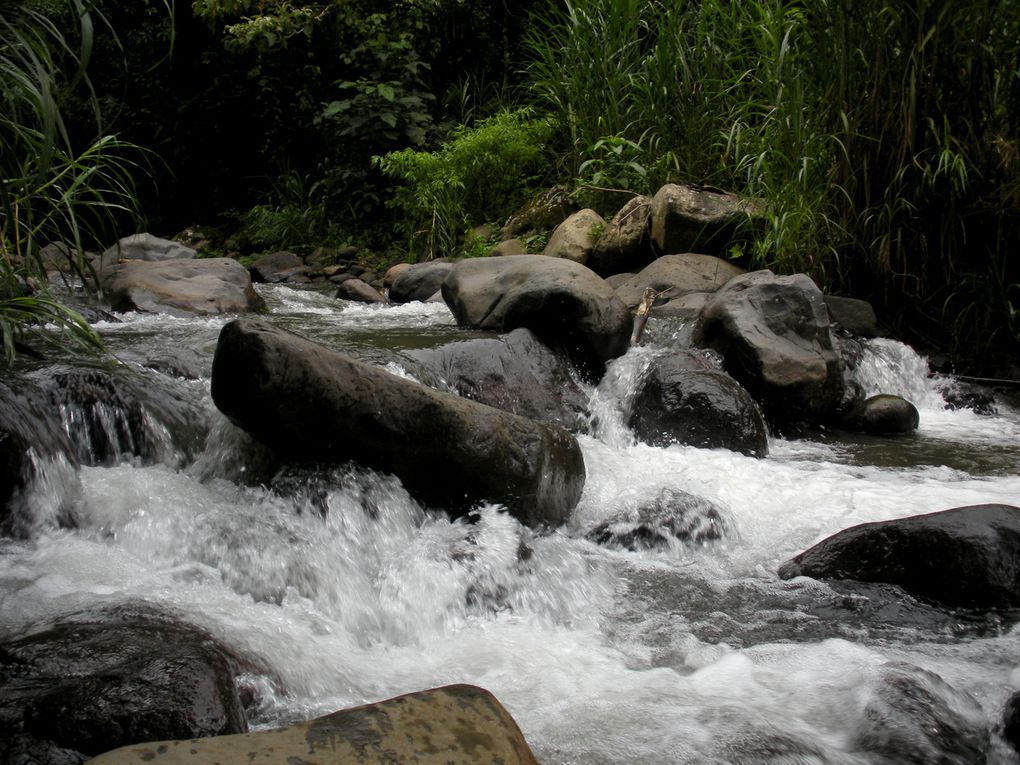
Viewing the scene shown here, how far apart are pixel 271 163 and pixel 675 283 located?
8253mm

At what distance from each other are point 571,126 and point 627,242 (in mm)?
2011

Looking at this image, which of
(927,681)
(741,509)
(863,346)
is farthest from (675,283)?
(927,681)

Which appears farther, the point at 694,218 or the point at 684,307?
the point at 694,218

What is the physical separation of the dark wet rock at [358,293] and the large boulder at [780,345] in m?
3.65

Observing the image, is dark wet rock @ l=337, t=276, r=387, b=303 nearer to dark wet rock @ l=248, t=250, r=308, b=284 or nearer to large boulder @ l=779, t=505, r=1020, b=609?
dark wet rock @ l=248, t=250, r=308, b=284

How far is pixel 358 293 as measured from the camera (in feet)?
27.6

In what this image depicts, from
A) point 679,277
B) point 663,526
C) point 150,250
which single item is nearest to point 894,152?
point 679,277

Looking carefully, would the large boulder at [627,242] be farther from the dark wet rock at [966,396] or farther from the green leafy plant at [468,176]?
the dark wet rock at [966,396]

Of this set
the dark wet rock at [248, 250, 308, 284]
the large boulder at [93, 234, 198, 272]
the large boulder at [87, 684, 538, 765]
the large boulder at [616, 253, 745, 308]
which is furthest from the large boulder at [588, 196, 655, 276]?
the large boulder at [87, 684, 538, 765]

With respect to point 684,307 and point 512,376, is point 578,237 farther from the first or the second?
point 512,376

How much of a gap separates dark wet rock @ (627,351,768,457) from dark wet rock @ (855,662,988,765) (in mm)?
2427

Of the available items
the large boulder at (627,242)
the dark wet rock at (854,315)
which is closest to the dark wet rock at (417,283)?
the large boulder at (627,242)

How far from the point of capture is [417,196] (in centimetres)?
1004

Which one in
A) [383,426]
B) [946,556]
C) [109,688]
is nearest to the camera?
[109,688]
